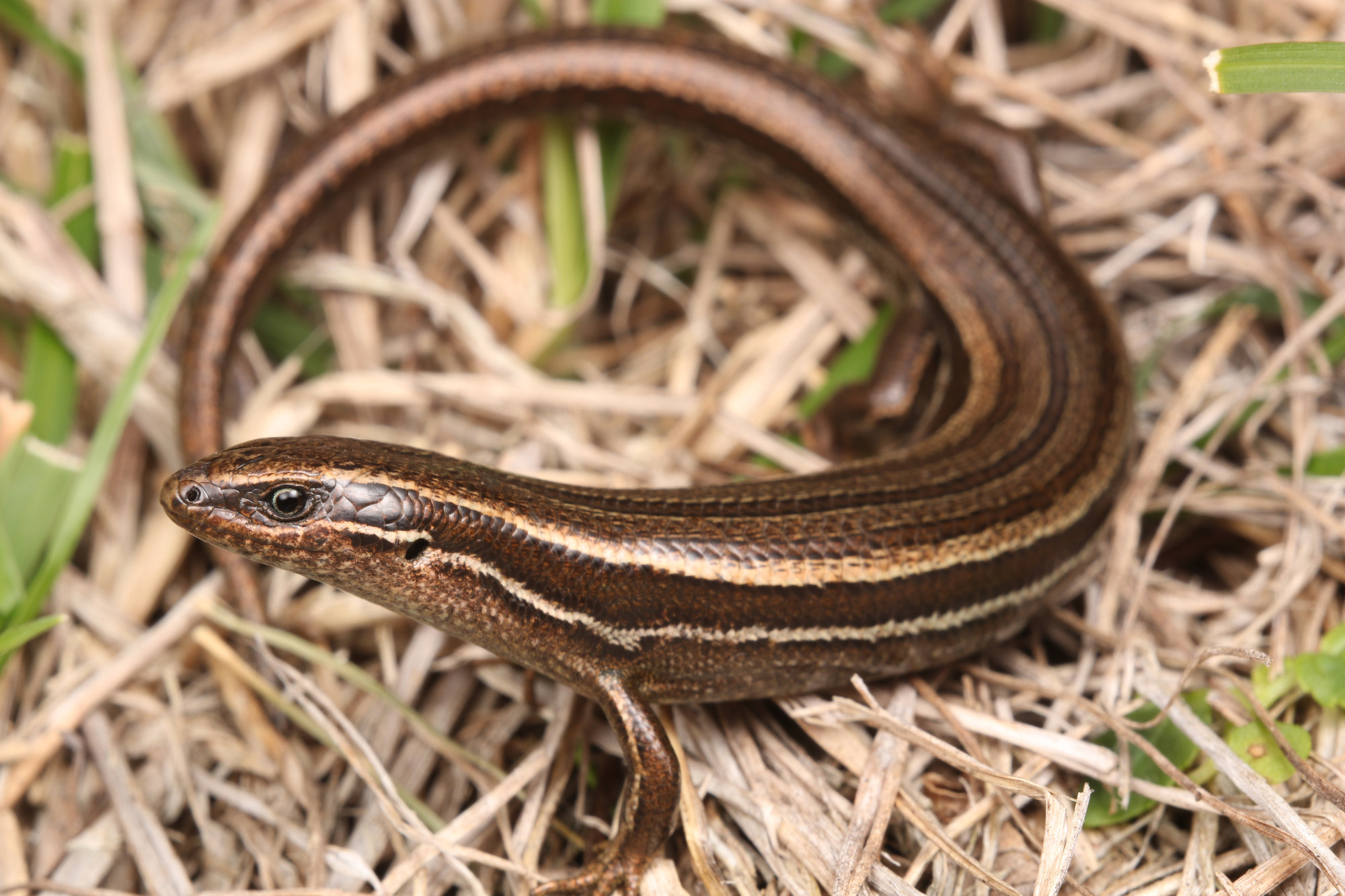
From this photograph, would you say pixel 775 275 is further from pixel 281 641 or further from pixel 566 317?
pixel 281 641

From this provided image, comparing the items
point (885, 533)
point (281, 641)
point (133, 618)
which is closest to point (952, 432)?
point (885, 533)

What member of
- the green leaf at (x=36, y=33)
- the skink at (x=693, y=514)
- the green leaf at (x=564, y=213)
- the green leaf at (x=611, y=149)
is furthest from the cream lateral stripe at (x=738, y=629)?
the green leaf at (x=36, y=33)

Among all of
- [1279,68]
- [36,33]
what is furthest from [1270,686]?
[36,33]

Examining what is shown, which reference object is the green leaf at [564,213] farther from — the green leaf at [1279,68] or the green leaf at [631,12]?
the green leaf at [1279,68]

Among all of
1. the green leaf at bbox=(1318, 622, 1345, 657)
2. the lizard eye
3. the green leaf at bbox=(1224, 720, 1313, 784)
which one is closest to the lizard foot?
the lizard eye

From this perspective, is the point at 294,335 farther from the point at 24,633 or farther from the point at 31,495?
the point at 24,633
